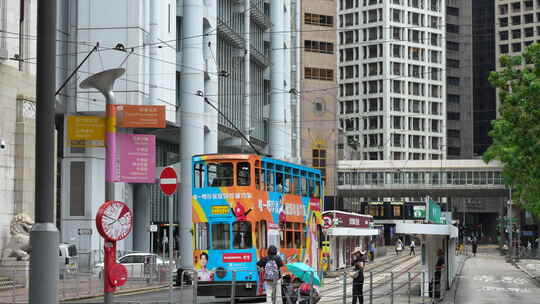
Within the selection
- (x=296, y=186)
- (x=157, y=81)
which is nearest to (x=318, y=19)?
(x=157, y=81)

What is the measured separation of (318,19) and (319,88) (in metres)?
7.90

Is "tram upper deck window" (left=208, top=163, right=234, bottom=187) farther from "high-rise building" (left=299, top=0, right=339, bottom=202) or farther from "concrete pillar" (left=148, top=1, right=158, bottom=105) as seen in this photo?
"high-rise building" (left=299, top=0, right=339, bottom=202)

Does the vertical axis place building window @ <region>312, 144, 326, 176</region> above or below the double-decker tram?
above

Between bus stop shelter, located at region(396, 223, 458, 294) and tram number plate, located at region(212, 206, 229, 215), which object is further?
bus stop shelter, located at region(396, 223, 458, 294)

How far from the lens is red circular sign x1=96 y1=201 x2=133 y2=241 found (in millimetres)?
12188

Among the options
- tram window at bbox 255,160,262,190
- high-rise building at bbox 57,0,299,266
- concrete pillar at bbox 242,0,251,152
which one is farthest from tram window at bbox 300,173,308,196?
concrete pillar at bbox 242,0,251,152

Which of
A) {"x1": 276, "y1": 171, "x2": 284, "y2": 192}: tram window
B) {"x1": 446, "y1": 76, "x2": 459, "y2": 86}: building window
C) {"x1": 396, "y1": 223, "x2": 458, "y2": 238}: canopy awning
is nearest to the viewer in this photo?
{"x1": 396, "y1": 223, "x2": 458, "y2": 238}: canopy awning

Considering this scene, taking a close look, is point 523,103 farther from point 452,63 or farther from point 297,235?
point 452,63

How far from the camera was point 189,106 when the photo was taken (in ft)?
183

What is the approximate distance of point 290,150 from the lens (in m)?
81.5

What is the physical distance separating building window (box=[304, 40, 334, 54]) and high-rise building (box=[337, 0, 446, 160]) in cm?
4483

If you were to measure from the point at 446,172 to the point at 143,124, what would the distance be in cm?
7357

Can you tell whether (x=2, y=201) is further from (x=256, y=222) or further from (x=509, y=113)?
(x=509, y=113)

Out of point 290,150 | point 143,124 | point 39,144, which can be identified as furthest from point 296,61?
point 39,144
